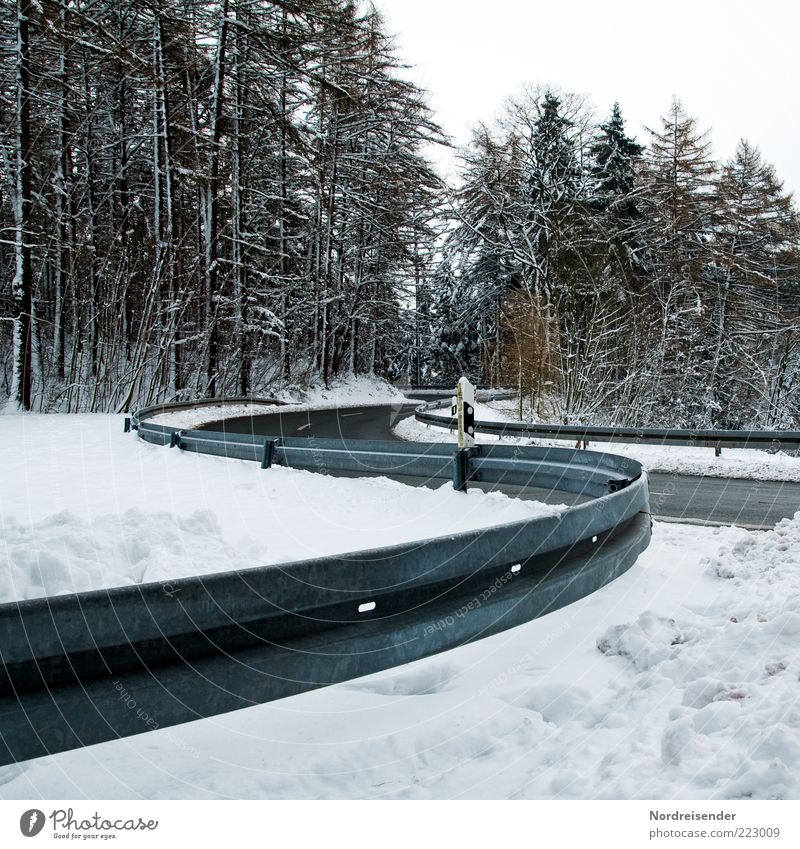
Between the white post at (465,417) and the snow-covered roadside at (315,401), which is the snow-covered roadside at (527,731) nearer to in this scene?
the white post at (465,417)

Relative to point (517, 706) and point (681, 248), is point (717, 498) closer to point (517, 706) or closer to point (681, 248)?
point (517, 706)

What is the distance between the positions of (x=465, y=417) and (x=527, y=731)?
16.5ft

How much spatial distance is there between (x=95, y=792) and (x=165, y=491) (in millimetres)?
5691

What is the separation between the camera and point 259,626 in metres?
2.06

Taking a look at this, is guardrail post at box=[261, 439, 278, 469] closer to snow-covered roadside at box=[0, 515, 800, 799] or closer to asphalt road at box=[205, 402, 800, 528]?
asphalt road at box=[205, 402, 800, 528]

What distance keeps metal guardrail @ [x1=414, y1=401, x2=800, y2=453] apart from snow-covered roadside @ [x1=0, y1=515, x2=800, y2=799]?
9.71 meters

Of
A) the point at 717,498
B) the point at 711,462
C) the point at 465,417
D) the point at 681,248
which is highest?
the point at 681,248

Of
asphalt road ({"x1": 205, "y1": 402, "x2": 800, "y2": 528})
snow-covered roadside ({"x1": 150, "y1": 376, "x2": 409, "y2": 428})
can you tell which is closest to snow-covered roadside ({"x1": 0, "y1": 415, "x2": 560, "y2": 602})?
asphalt road ({"x1": 205, "y1": 402, "x2": 800, "y2": 528})

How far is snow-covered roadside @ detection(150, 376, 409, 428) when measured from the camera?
18.3 m

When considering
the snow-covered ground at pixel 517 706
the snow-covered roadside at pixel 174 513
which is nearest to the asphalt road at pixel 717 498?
the snow-covered roadside at pixel 174 513

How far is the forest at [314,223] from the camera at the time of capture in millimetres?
19547

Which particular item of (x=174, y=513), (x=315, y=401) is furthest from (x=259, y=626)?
(x=315, y=401)

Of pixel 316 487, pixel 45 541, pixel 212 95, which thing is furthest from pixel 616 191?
pixel 45 541
